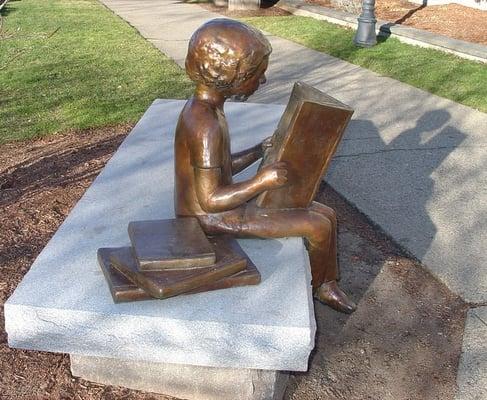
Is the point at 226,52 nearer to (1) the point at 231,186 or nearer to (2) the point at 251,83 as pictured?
(2) the point at 251,83

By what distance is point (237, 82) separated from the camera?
8.77 feet

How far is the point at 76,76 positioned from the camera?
8.59m

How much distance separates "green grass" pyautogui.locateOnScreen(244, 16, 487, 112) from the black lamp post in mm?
Result: 141

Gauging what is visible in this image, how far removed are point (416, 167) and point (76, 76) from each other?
507 centimetres

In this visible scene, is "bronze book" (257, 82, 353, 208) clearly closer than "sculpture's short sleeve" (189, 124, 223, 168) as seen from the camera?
No

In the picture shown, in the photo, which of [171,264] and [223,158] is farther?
[223,158]

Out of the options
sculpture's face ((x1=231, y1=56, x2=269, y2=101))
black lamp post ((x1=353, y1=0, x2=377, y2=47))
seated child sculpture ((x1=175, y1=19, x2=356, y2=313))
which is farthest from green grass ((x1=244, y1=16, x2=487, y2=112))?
sculpture's face ((x1=231, y1=56, x2=269, y2=101))

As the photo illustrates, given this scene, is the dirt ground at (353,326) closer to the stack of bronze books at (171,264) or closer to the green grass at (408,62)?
the stack of bronze books at (171,264)

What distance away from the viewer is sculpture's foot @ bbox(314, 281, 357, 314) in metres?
3.22

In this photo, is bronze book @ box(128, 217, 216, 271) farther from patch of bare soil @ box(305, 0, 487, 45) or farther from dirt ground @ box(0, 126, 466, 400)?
patch of bare soil @ box(305, 0, 487, 45)

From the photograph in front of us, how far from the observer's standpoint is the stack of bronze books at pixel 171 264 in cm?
244

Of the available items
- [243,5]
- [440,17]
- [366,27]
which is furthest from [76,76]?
[243,5]

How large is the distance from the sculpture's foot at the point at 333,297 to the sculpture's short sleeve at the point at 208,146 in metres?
0.96

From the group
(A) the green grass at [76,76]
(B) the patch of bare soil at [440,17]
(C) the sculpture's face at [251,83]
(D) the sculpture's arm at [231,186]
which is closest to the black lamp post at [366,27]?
(B) the patch of bare soil at [440,17]
